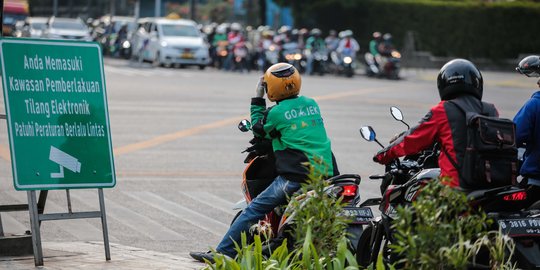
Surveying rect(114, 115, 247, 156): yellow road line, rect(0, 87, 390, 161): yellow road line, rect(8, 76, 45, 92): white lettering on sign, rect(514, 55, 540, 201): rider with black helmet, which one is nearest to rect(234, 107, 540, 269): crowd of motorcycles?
rect(514, 55, 540, 201): rider with black helmet

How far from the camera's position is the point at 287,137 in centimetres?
859

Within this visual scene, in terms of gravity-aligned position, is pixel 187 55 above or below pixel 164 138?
below

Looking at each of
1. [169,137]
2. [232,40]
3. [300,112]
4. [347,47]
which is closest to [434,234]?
[300,112]

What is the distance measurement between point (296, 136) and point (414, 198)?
118 cm

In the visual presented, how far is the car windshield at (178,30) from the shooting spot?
1740 inches

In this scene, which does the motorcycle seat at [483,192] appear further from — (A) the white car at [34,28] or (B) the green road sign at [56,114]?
(A) the white car at [34,28]

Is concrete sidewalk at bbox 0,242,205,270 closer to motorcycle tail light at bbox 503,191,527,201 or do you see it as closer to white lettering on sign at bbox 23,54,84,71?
white lettering on sign at bbox 23,54,84,71

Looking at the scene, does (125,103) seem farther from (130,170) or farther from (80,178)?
(80,178)

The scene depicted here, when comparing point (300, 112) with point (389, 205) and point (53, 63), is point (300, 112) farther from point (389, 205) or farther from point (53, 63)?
point (53, 63)

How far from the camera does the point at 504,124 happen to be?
23.5 ft

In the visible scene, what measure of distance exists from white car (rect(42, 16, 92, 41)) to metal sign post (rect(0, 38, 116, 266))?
4039 centimetres

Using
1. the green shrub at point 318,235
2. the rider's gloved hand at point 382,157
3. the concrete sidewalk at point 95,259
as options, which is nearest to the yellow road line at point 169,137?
the concrete sidewalk at point 95,259

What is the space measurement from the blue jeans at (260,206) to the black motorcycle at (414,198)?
61 centimetres

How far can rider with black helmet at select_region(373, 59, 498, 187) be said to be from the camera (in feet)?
23.6
